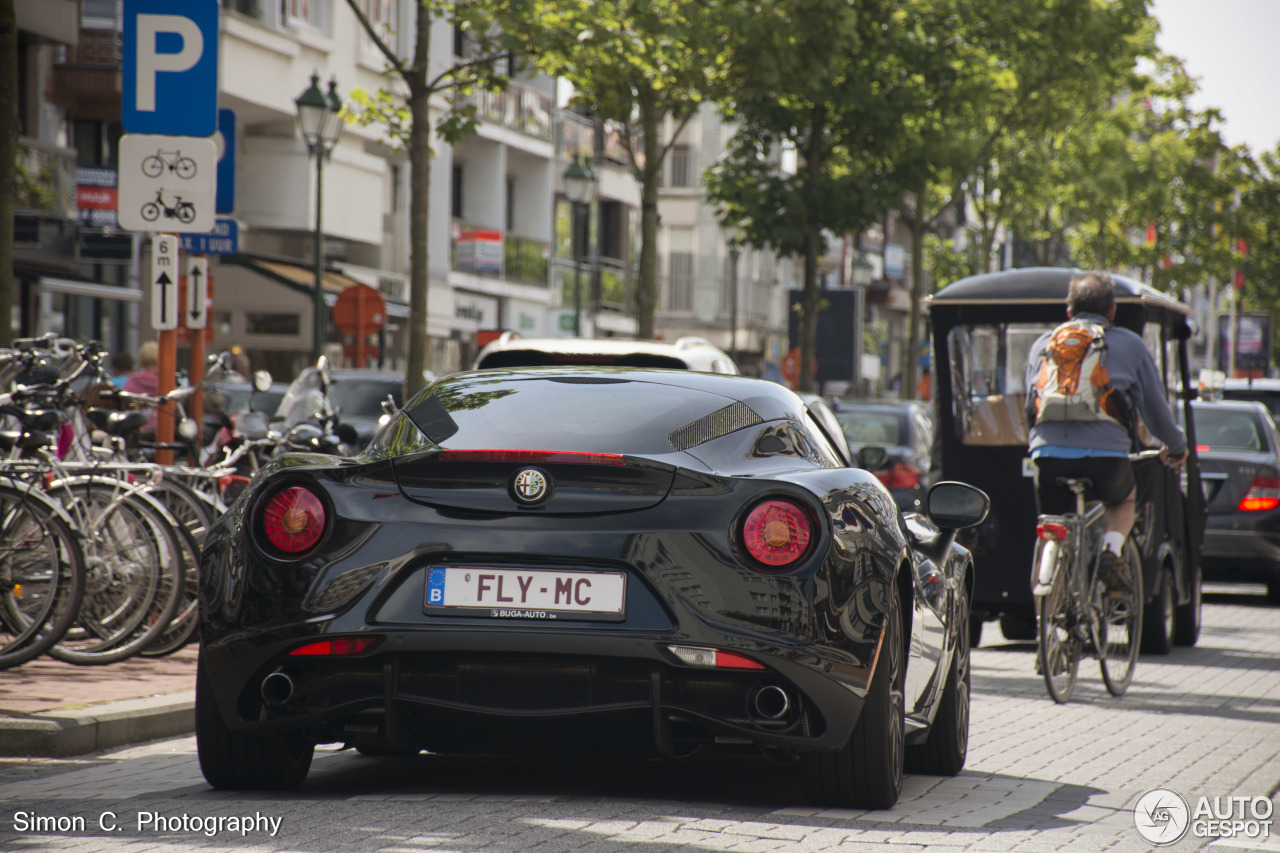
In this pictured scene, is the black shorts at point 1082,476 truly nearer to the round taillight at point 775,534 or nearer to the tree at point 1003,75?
the round taillight at point 775,534

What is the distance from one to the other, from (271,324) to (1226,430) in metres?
23.3

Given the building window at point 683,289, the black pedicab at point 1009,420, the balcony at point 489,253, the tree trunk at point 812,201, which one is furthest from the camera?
the building window at point 683,289

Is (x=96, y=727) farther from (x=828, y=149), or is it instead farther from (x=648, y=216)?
(x=828, y=149)

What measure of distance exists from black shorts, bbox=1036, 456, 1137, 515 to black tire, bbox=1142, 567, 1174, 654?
9.41 ft

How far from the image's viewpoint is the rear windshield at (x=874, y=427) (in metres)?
20.0

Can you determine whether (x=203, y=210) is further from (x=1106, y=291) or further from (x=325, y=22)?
(x=325, y=22)

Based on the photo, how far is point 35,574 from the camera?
29.4ft

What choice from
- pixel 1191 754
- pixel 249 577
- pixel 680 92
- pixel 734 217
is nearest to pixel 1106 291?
pixel 1191 754

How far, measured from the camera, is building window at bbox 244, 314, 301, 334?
3844 cm

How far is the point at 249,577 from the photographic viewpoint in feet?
19.2

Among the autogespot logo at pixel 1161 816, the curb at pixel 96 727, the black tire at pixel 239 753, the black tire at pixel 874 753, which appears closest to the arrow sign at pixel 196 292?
the curb at pixel 96 727

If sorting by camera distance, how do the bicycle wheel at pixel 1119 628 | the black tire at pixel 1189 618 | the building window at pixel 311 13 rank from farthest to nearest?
the building window at pixel 311 13 → the black tire at pixel 1189 618 → the bicycle wheel at pixel 1119 628

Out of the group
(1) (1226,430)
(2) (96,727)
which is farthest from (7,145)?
(1) (1226,430)

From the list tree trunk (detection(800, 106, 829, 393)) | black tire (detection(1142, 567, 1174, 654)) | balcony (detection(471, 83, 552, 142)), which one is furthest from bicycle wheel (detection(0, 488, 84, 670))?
balcony (detection(471, 83, 552, 142))
